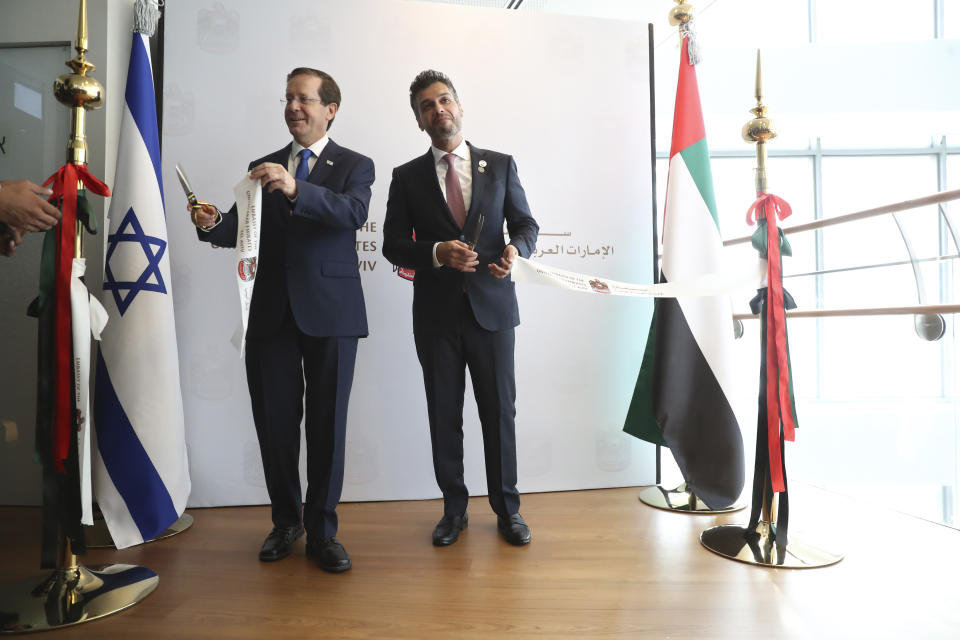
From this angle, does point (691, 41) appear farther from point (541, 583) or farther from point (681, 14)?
point (541, 583)

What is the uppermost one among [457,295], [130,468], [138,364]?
[457,295]

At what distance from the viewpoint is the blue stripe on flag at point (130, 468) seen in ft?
6.75

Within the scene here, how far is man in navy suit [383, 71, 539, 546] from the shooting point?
7.20ft

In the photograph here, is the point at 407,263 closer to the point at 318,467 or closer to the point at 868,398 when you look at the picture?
the point at 318,467

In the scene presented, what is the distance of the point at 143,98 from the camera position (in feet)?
7.39

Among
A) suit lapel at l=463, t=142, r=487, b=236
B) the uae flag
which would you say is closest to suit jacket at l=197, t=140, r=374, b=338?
suit lapel at l=463, t=142, r=487, b=236

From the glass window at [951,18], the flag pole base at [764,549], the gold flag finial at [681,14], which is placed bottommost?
the flag pole base at [764,549]

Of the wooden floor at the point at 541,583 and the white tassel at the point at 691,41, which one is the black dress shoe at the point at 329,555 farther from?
the white tassel at the point at 691,41

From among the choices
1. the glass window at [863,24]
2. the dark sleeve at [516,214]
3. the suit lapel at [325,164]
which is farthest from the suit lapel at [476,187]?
the glass window at [863,24]

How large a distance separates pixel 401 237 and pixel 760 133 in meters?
1.34

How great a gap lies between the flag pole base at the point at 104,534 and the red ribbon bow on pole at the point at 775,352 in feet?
7.10

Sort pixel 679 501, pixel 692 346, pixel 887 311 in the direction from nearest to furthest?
pixel 887 311 → pixel 692 346 → pixel 679 501

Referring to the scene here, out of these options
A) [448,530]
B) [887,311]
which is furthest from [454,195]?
[887,311]

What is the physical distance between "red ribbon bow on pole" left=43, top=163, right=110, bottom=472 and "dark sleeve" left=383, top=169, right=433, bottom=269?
0.91 meters
